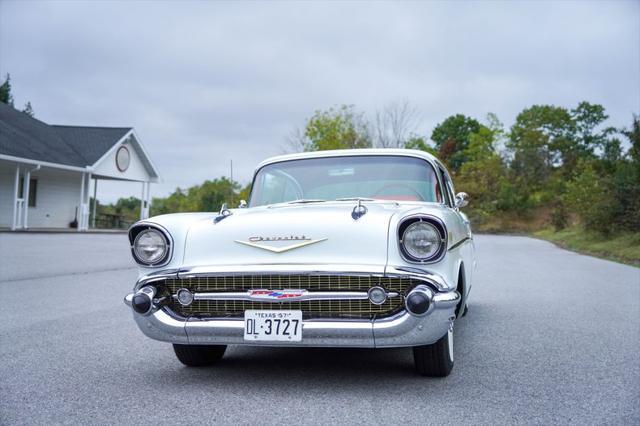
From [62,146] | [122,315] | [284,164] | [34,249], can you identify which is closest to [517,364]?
[284,164]

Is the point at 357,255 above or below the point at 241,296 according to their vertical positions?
above

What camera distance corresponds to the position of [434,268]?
11.2 ft

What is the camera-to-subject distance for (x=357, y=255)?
344 centimetres

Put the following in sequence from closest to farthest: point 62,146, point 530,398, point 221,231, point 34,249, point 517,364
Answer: point 530,398 < point 221,231 < point 517,364 < point 34,249 < point 62,146

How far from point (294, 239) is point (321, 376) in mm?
916

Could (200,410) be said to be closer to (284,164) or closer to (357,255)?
(357,255)

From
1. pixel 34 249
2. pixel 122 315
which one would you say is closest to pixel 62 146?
pixel 34 249

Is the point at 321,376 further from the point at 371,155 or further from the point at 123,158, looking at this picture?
the point at 123,158

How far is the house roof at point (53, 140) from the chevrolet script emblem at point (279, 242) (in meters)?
19.2

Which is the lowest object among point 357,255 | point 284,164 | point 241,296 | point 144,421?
point 144,421

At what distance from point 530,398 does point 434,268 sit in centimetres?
89

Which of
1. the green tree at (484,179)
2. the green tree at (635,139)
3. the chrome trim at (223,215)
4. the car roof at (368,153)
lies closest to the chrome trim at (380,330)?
the chrome trim at (223,215)

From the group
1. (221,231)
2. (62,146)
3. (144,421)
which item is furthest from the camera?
(62,146)

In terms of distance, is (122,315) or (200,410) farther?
(122,315)
